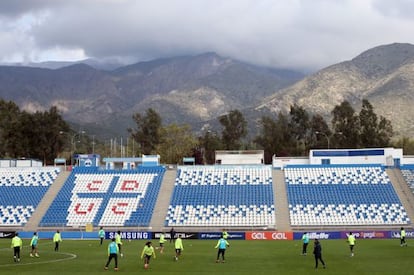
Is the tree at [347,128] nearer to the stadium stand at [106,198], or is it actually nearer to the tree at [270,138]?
the tree at [270,138]

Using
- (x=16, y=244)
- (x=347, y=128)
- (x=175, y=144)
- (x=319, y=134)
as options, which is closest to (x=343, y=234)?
(x=16, y=244)

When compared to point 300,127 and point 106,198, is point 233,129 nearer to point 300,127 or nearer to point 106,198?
point 300,127

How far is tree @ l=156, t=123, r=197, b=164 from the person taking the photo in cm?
13125

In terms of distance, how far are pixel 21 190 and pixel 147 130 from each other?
166ft

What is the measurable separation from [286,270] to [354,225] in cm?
3629

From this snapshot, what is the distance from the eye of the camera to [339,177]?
254ft

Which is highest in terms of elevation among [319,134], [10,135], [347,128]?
[347,128]

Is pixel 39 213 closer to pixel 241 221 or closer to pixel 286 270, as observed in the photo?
pixel 241 221

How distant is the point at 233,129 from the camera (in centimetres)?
11625

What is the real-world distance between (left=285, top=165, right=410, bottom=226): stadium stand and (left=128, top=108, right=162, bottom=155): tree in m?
50.9

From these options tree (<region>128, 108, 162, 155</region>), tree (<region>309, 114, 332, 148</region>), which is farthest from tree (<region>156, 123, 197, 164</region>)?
tree (<region>309, 114, 332, 148</region>)

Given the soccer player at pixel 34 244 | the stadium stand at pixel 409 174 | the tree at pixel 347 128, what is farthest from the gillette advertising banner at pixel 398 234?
the tree at pixel 347 128

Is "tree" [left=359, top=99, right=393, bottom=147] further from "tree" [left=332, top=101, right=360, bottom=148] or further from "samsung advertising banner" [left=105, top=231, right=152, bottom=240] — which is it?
"samsung advertising banner" [left=105, top=231, right=152, bottom=240]

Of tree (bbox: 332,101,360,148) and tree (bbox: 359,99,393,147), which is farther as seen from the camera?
tree (bbox: 332,101,360,148)
